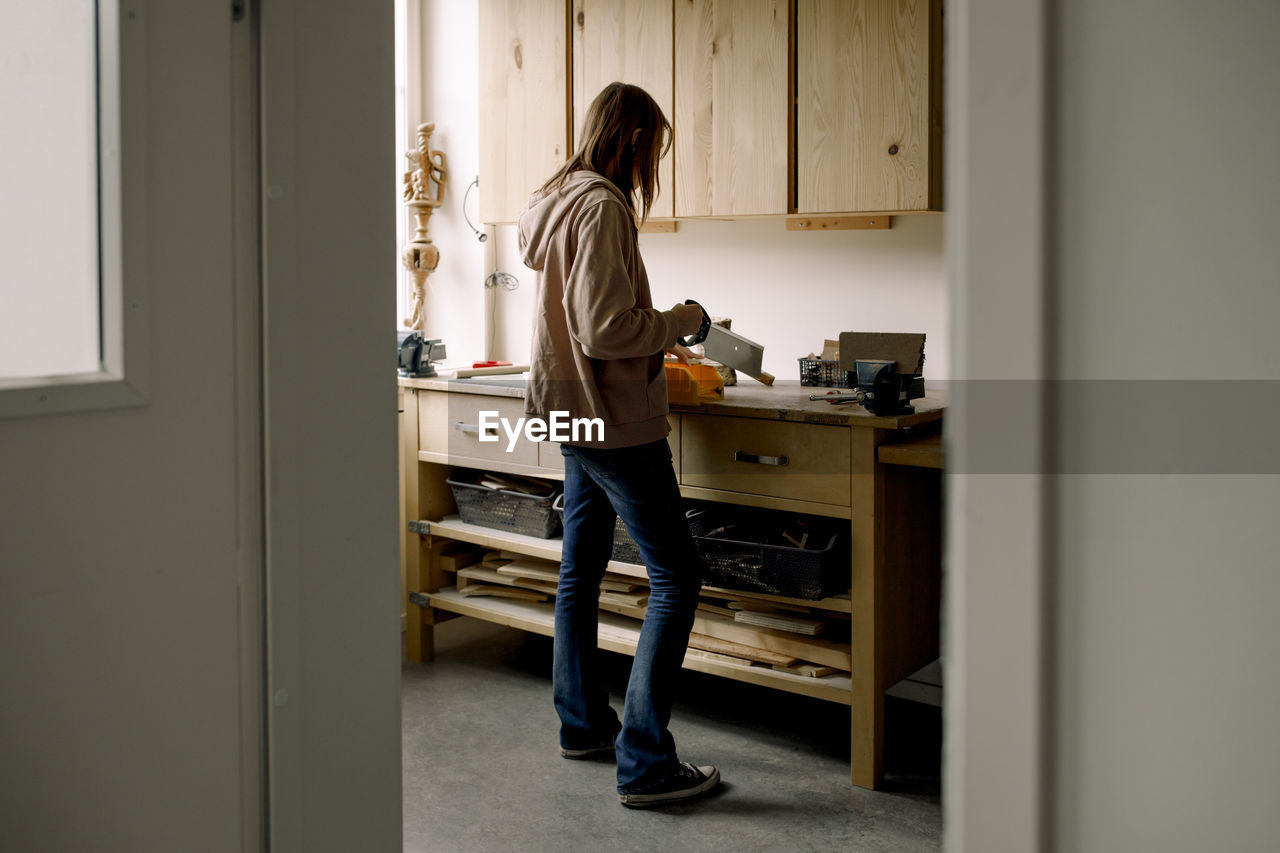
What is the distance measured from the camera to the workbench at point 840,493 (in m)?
2.42

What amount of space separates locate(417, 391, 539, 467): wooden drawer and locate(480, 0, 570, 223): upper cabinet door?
65cm

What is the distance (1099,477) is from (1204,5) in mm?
229

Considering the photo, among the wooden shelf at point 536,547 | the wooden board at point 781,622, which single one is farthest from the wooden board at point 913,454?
the wooden board at point 781,622

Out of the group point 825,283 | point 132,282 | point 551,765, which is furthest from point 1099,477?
point 825,283

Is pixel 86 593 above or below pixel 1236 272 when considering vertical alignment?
below

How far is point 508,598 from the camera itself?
3.21 m

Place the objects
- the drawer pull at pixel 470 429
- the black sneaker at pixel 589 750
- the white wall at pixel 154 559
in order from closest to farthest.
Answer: the white wall at pixel 154 559, the black sneaker at pixel 589 750, the drawer pull at pixel 470 429

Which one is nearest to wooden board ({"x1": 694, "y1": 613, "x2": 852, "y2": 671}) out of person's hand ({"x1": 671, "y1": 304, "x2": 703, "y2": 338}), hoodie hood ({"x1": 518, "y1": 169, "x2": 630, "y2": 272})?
person's hand ({"x1": 671, "y1": 304, "x2": 703, "y2": 338})

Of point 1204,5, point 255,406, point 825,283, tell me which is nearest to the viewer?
point 1204,5

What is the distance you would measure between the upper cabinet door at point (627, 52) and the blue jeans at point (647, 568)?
0.99m

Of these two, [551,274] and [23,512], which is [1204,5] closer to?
[23,512]

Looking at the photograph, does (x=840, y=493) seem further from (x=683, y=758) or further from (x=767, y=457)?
(x=683, y=758)

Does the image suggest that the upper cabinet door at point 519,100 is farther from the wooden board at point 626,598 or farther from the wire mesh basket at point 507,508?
the wooden board at point 626,598

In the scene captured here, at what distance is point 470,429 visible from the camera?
312cm
